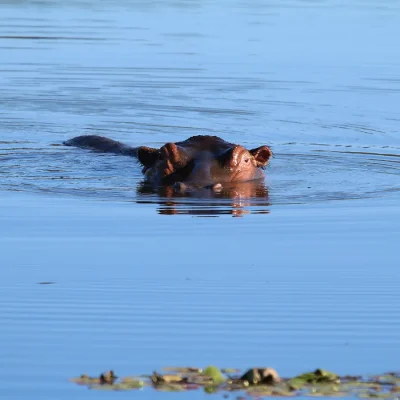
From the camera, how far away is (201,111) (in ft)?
62.0

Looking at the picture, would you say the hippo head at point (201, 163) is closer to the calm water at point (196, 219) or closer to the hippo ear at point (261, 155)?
the hippo ear at point (261, 155)

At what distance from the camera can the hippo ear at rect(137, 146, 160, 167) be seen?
13.0 m

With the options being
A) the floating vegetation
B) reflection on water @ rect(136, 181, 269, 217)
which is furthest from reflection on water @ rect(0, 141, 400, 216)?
the floating vegetation

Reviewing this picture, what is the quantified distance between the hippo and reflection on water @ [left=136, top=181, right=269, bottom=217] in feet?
0.48

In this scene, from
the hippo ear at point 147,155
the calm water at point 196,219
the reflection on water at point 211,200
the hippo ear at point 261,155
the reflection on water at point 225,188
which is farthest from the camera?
the hippo ear at point 261,155

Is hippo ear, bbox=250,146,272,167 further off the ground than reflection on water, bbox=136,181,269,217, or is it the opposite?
hippo ear, bbox=250,146,272,167

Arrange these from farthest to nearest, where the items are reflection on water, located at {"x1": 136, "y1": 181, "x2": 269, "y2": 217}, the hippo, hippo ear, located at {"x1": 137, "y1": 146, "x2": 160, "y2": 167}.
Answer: hippo ear, located at {"x1": 137, "y1": 146, "x2": 160, "y2": 167} < the hippo < reflection on water, located at {"x1": 136, "y1": 181, "x2": 269, "y2": 217}

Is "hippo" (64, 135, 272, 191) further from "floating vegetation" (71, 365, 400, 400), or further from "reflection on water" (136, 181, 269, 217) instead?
"floating vegetation" (71, 365, 400, 400)

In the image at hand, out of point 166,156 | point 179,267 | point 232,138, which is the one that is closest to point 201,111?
point 232,138

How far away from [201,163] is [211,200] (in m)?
1.05

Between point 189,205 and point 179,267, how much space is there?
9.11ft

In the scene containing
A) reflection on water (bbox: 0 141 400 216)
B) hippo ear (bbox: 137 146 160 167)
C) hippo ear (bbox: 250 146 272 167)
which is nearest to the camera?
reflection on water (bbox: 0 141 400 216)

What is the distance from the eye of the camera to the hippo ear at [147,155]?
13008 mm

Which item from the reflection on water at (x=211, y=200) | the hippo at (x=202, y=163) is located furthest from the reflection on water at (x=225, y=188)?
the hippo at (x=202, y=163)
